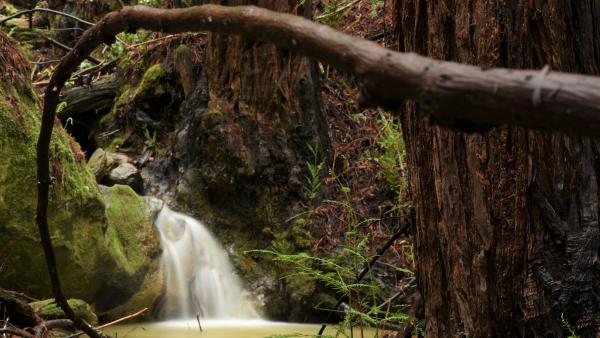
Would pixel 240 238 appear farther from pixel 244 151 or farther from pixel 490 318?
pixel 490 318

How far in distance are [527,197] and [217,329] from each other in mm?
4303

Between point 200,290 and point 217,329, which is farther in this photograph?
point 200,290

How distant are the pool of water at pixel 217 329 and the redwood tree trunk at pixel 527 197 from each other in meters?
3.20

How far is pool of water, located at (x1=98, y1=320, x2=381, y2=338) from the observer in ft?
17.4

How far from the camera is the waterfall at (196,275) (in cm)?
627

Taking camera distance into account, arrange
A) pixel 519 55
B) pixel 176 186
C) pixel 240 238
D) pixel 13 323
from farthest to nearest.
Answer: pixel 176 186 < pixel 240 238 < pixel 13 323 < pixel 519 55

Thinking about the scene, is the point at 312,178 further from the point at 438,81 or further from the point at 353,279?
the point at 438,81

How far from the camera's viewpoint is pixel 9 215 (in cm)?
466

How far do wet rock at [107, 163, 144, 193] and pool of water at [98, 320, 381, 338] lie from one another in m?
2.11

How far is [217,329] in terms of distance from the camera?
5785 mm

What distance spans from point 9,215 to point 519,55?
3854 millimetres

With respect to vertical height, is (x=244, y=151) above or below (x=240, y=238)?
above

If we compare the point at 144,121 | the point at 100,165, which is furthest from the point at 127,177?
the point at 144,121

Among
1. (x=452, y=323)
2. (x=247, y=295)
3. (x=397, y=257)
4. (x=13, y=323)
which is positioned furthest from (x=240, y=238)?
(x=452, y=323)
